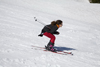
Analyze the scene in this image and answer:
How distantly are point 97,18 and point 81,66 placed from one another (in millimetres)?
21491

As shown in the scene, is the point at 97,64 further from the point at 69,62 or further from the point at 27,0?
the point at 27,0

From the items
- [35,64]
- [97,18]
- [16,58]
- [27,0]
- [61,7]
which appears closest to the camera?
[35,64]

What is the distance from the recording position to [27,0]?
31.0 m

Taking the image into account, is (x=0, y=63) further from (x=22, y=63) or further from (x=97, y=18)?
(x=97, y=18)

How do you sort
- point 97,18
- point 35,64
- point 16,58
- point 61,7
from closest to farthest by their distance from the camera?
1. point 35,64
2. point 16,58
3. point 97,18
4. point 61,7

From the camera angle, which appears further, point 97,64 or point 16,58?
point 97,64

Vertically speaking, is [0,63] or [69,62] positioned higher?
[0,63]

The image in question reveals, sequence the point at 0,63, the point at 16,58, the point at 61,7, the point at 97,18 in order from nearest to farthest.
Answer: the point at 0,63 < the point at 16,58 < the point at 97,18 < the point at 61,7

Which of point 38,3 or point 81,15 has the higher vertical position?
point 38,3

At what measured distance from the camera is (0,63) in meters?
4.30

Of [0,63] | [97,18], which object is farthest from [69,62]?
[97,18]

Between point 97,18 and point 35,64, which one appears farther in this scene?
point 97,18

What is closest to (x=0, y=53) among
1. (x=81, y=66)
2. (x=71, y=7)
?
(x=81, y=66)

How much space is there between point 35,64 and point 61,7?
24698mm
